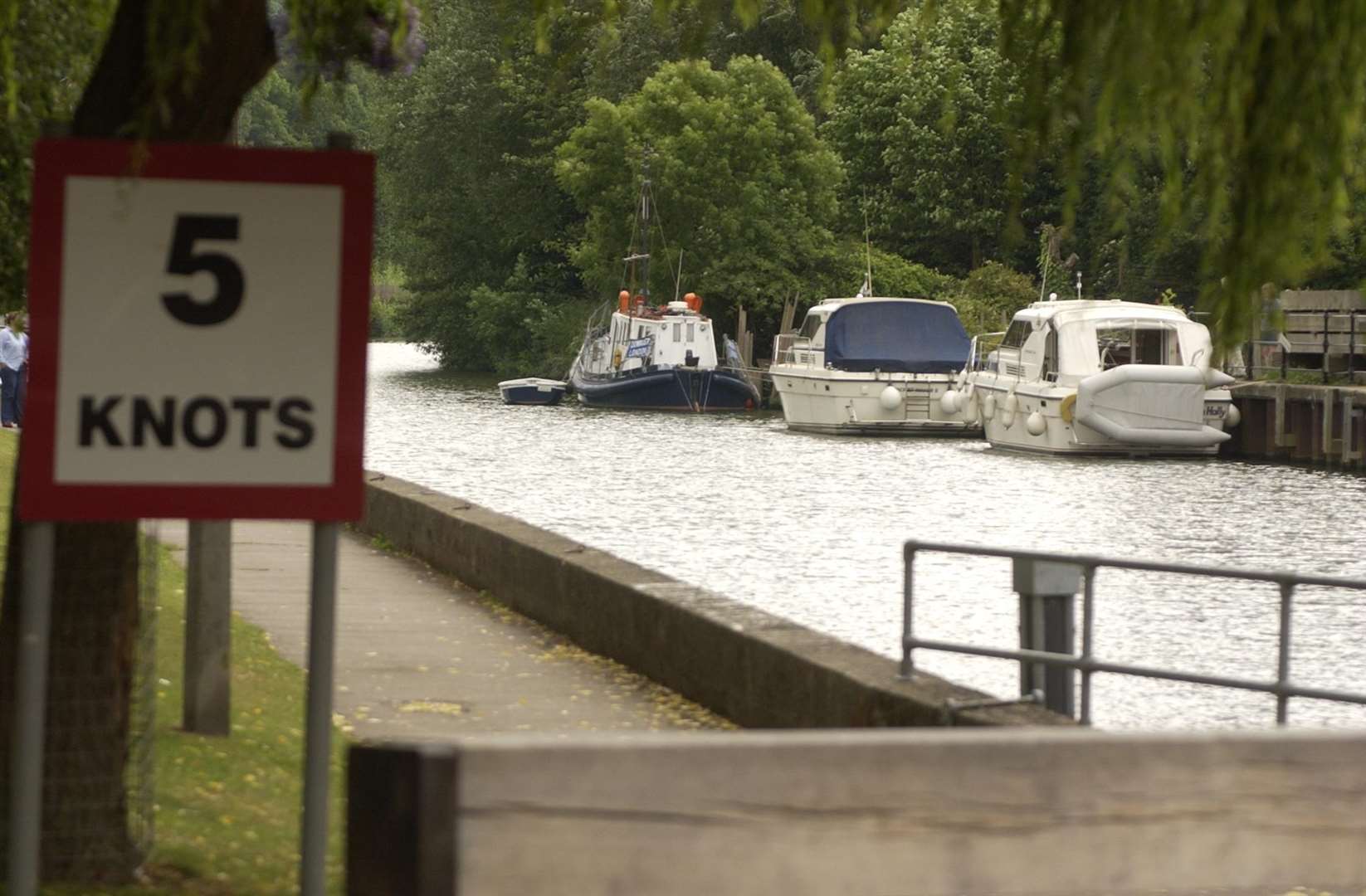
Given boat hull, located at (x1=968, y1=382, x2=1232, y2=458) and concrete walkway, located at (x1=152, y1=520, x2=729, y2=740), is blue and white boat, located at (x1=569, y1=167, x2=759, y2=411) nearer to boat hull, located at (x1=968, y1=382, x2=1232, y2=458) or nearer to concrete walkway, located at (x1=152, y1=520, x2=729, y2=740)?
boat hull, located at (x1=968, y1=382, x2=1232, y2=458)

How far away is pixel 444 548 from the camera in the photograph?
53.6 ft

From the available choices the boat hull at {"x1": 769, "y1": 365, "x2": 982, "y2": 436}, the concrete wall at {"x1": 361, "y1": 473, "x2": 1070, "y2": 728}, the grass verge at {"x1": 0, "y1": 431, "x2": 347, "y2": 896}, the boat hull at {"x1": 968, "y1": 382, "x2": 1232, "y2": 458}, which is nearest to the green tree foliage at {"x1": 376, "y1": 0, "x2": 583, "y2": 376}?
the boat hull at {"x1": 769, "y1": 365, "x2": 982, "y2": 436}

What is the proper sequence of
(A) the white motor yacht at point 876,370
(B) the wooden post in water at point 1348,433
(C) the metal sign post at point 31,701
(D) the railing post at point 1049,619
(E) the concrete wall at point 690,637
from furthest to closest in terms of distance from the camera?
(A) the white motor yacht at point 876,370
(B) the wooden post in water at point 1348,433
(D) the railing post at point 1049,619
(E) the concrete wall at point 690,637
(C) the metal sign post at point 31,701

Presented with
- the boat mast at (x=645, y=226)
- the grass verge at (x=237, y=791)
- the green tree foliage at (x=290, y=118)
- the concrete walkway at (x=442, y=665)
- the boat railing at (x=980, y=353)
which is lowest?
the concrete walkway at (x=442, y=665)

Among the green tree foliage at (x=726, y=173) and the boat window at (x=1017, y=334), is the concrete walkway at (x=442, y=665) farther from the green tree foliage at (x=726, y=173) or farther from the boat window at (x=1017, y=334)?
the green tree foliage at (x=726, y=173)

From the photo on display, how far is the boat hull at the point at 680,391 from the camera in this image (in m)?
63.2

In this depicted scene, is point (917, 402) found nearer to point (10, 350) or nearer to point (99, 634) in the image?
point (10, 350)

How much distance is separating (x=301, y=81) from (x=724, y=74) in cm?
6423

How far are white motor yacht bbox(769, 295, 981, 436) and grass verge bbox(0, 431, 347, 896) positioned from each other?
4194 centimetres

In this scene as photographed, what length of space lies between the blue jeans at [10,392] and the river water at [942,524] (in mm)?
7009

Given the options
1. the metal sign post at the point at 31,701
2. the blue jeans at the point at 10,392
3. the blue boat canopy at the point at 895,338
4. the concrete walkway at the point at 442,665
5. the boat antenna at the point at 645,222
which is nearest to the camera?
the metal sign post at the point at 31,701

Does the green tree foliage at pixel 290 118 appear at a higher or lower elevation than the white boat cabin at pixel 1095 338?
higher

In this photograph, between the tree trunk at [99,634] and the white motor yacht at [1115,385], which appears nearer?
the tree trunk at [99,634]

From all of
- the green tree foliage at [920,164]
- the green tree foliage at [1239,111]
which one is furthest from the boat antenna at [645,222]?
the green tree foliage at [1239,111]
